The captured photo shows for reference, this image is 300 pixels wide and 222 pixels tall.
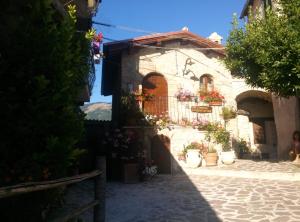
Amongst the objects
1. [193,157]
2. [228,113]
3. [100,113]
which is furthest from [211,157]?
[100,113]

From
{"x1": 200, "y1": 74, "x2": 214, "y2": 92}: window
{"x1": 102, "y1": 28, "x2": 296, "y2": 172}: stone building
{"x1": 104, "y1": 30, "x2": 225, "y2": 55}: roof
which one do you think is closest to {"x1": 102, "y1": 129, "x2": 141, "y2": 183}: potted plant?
{"x1": 102, "y1": 28, "x2": 296, "y2": 172}: stone building

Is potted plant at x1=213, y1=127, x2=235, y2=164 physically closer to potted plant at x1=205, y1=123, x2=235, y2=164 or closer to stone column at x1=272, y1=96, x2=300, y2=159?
potted plant at x1=205, y1=123, x2=235, y2=164

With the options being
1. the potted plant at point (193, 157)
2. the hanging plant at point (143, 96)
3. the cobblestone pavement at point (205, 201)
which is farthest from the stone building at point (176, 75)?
the cobblestone pavement at point (205, 201)

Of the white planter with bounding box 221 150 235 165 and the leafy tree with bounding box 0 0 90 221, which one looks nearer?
the leafy tree with bounding box 0 0 90 221

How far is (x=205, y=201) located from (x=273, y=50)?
5383 mm

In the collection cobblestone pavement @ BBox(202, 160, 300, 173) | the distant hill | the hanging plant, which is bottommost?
cobblestone pavement @ BBox(202, 160, 300, 173)

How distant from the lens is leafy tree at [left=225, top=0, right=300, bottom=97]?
986 centimetres

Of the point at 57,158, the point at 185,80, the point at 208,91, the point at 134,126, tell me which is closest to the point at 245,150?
the point at 208,91

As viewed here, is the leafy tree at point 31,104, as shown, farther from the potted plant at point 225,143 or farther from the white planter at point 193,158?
the potted plant at point 225,143

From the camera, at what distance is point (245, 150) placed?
18.6 m

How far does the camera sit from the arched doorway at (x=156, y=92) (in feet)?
53.3

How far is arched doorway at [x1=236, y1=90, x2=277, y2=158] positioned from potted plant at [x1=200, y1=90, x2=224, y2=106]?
3.38 m

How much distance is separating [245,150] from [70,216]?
1685cm

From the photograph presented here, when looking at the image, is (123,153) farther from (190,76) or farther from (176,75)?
(190,76)
